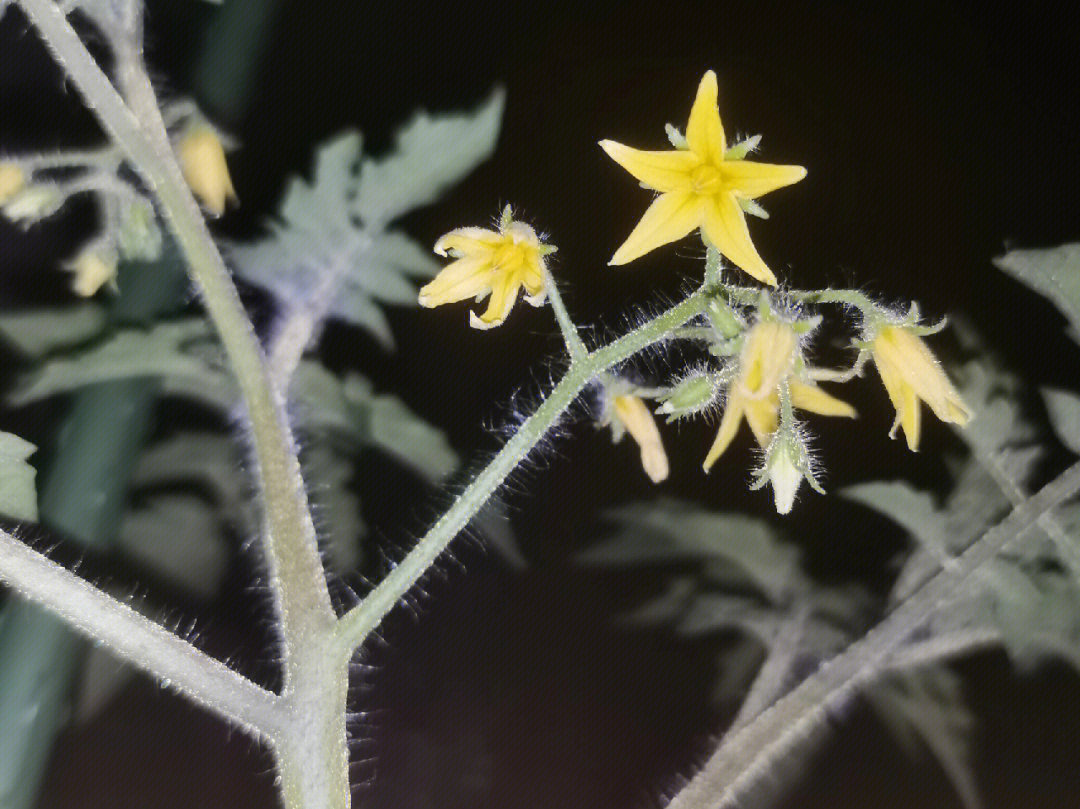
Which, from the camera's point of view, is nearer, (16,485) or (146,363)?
(16,485)

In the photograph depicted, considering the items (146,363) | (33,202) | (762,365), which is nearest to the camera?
(762,365)

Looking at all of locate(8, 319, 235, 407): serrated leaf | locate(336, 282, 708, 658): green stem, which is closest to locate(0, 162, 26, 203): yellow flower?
locate(8, 319, 235, 407): serrated leaf

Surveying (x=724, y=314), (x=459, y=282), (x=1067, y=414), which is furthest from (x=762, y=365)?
(x=1067, y=414)

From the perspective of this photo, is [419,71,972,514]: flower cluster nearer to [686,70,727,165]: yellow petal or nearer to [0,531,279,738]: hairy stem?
[686,70,727,165]: yellow petal

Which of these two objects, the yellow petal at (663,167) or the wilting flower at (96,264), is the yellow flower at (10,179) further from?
the yellow petal at (663,167)

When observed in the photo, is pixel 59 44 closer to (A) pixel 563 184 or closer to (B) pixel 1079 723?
(A) pixel 563 184

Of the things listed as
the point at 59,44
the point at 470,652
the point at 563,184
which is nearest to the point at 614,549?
the point at 470,652

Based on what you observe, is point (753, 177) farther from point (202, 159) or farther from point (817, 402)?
point (202, 159)
